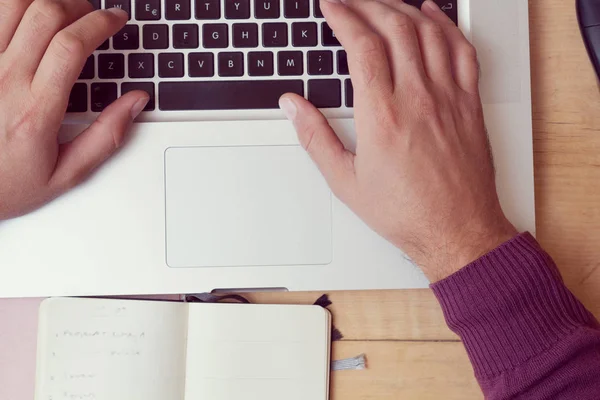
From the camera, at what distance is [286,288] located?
61cm

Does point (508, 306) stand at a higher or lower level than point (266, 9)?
lower

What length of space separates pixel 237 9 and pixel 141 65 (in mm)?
113

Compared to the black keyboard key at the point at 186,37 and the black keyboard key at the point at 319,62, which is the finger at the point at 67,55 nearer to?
the black keyboard key at the point at 186,37

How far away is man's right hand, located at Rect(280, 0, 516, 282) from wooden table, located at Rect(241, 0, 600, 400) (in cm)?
10

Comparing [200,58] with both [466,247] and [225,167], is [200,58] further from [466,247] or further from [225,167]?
[466,247]

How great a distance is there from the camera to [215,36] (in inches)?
23.3

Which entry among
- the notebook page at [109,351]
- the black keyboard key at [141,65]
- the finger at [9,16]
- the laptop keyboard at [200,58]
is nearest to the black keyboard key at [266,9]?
the laptop keyboard at [200,58]

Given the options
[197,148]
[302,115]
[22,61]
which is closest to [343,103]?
[302,115]

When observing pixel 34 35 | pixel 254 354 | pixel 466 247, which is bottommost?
pixel 254 354

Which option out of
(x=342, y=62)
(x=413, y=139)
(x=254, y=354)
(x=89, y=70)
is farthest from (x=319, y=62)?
(x=254, y=354)

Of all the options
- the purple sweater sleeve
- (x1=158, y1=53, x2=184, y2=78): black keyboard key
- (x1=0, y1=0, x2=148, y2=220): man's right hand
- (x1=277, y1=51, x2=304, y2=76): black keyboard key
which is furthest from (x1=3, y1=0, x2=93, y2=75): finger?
the purple sweater sleeve

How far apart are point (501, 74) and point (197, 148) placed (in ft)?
1.07

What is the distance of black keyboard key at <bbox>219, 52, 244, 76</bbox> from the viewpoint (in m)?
0.59

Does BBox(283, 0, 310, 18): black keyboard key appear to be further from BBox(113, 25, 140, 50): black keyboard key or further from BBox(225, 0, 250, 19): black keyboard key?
BBox(113, 25, 140, 50): black keyboard key
